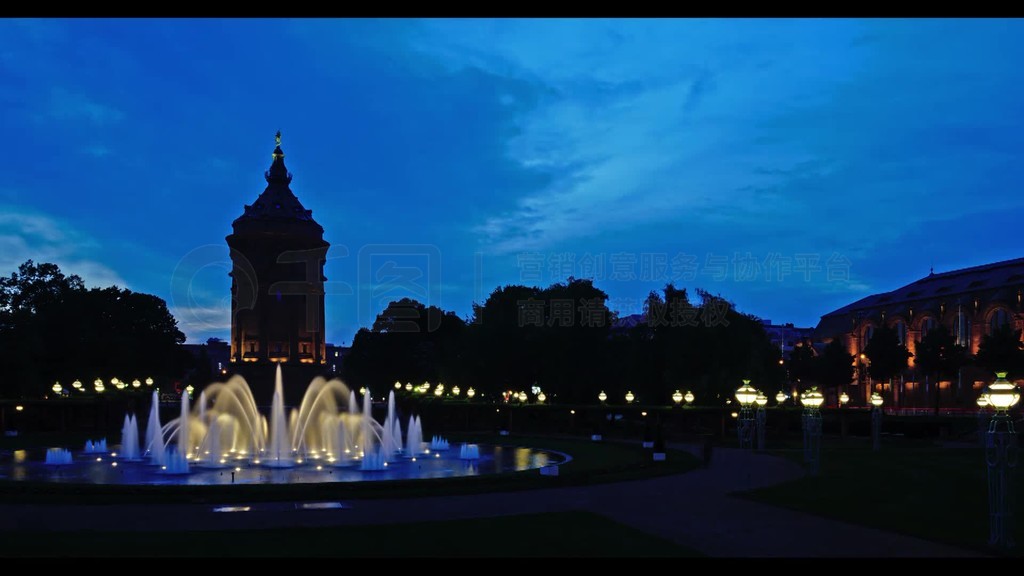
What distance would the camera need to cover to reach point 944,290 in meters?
98.5

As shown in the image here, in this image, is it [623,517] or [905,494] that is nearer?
[623,517]

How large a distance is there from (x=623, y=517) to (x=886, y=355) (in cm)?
7662

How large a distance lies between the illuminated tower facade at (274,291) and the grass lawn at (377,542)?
208 feet

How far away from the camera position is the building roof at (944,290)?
89812 mm

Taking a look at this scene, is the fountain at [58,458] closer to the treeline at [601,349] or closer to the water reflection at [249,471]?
the water reflection at [249,471]

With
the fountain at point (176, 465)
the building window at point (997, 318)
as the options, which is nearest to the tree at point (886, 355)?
the building window at point (997, 318)

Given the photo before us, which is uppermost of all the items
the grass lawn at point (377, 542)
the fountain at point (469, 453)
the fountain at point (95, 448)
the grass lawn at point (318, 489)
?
the grass lawn at point (377, 542)

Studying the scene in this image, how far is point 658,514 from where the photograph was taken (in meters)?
18.6

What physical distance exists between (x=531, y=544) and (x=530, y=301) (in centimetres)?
5816

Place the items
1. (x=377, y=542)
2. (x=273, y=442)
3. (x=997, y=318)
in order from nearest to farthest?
(x=377, y=542) < (x=273, y=442) < (x=997, y=318)

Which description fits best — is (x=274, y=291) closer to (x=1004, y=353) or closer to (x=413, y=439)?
(x=413, y=439)

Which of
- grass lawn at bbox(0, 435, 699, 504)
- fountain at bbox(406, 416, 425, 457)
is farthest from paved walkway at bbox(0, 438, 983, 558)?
fountain at bbox(406, 416, 425, 457)

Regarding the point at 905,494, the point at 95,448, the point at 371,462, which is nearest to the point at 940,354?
the point at 905,494

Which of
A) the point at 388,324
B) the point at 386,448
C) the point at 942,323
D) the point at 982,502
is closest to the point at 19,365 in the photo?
the point at 386,448
